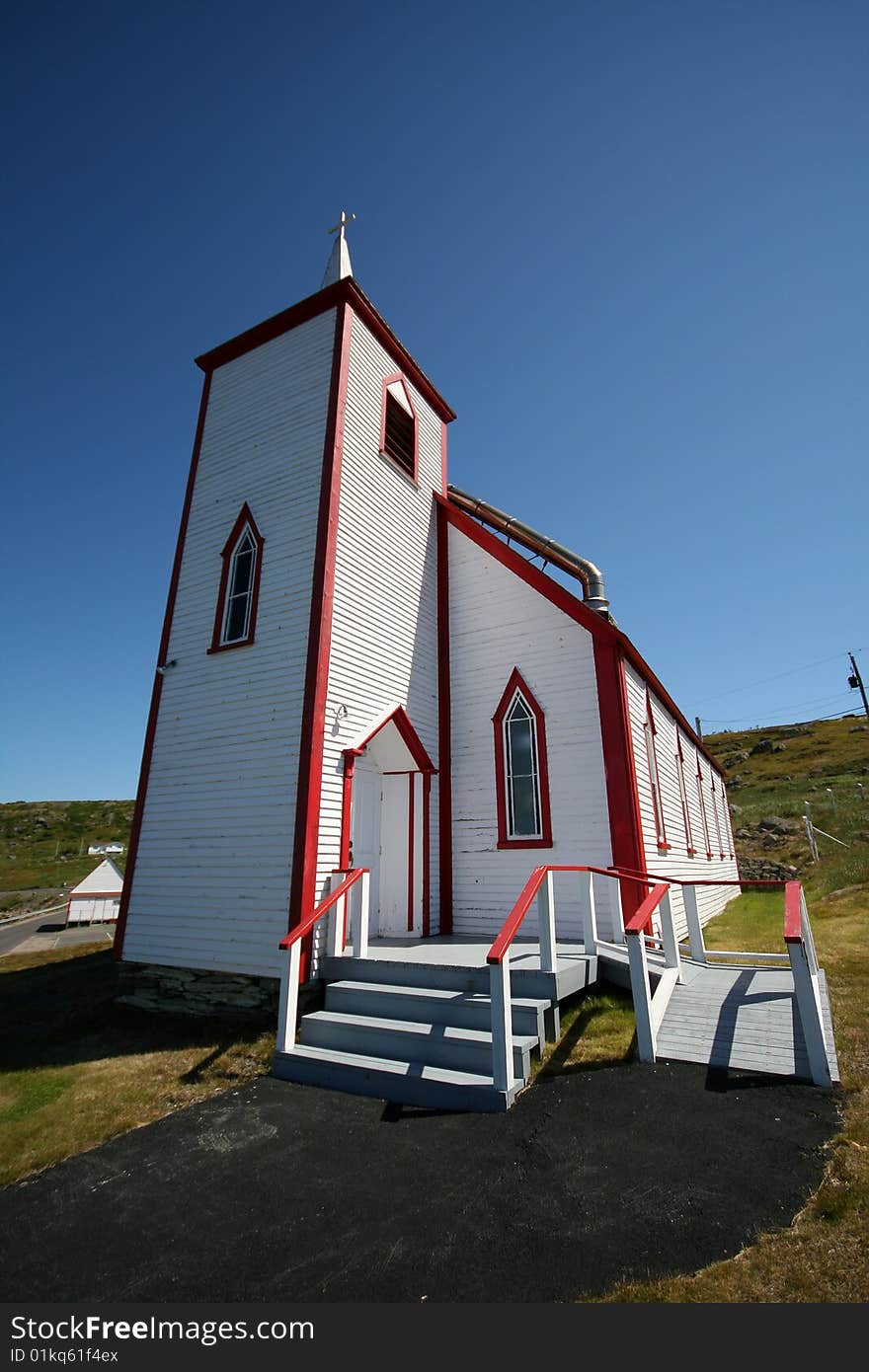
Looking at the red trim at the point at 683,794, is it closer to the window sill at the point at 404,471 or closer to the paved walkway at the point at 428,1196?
the window sill at the point at 404,471

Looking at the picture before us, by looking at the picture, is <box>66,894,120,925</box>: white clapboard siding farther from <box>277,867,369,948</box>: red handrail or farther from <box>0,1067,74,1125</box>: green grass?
<box>277,867,369,948</box>: red handrail

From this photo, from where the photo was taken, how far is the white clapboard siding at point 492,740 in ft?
35.1

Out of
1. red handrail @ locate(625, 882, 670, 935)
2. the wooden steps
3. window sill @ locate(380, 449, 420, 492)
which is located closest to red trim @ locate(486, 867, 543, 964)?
the wooden steps

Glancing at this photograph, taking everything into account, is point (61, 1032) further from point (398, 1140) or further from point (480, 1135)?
point (480, 1135)

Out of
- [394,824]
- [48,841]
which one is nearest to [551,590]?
[394,824]

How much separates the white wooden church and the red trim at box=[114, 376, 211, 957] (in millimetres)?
53

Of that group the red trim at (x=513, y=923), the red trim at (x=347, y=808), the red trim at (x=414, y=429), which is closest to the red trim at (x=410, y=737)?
the red trim at (x=347, y=808)

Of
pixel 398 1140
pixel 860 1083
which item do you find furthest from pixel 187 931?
pixel 860 1083

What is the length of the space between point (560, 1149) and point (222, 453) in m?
13.4

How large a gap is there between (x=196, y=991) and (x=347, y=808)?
11.5ft

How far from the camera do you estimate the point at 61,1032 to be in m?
8.94

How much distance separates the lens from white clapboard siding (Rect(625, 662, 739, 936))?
12.0 meters

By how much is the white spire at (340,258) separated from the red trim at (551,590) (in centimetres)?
544

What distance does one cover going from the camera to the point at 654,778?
13.5 m
